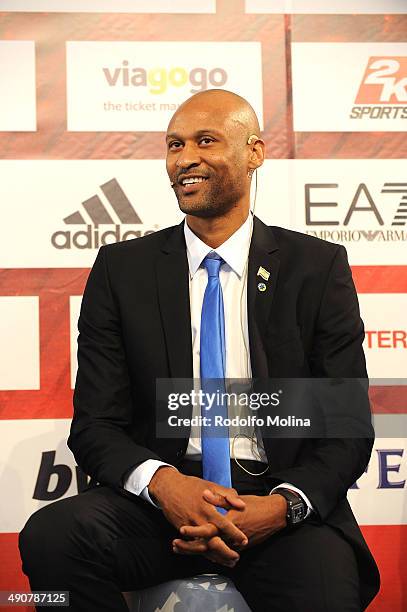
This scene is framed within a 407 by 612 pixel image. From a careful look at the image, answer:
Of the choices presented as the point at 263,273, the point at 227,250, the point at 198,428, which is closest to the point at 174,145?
the point at 227,250

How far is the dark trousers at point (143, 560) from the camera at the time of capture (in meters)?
1.85

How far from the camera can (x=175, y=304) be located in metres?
2.23

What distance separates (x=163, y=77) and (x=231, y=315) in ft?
3.62

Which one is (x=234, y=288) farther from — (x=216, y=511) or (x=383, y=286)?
(x=383, y=286)

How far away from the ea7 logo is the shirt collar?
935 mm

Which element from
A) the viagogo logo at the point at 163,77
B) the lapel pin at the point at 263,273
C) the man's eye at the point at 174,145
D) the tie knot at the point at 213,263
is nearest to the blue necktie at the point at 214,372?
the tie knot at the point at 213,263

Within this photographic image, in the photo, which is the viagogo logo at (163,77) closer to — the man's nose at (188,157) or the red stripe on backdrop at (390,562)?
the man's nose at (188,157)

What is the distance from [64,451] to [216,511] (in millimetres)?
1117

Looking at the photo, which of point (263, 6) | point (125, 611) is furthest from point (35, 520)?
point (263, 6)

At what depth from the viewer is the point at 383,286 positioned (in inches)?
116

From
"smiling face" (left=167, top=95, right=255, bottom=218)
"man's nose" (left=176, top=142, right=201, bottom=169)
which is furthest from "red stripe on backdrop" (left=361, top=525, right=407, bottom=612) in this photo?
"man's nose" (left=176, top=142, right=201, bottom=169)

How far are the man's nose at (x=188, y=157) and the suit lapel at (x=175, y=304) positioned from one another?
20cm

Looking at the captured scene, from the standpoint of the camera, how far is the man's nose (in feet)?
7.55

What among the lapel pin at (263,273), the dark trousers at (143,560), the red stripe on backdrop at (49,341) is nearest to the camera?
the dark trousers at (143,560)
